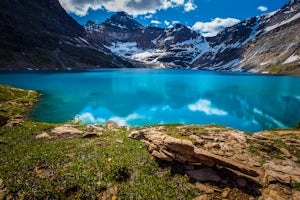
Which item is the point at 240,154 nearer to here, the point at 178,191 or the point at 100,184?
the point at 178,191

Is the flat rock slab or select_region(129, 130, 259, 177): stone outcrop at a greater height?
select_region(129, 130, 259, 177): stone outcrop

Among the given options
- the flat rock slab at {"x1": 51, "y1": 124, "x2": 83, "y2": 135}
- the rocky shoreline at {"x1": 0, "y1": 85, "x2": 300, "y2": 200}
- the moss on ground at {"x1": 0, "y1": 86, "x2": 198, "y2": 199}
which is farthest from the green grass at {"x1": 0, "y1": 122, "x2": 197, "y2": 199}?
the flat rock slab at {"x1": 51, "y1": 124, "x2": 83, "y2": 135}

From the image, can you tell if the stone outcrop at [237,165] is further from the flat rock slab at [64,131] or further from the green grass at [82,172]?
the flat rock slab at [64,131]

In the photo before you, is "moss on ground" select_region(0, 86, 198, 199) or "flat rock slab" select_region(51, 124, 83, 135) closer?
"moss on ground" select_region(0, 86, 198, 199)

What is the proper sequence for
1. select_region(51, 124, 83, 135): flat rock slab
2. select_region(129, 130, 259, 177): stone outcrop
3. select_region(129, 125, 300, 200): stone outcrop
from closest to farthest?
select_region(129, 125, 300, 200): stone outcrop → select_region(129, 130, 259, 177): stone outcrop → select_region(51, 124, 83, 135): flat rock slab

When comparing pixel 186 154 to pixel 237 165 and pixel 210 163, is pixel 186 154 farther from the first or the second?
pixel 237 165

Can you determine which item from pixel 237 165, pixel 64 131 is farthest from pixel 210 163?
pixel 64 131

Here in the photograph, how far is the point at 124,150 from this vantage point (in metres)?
16.8

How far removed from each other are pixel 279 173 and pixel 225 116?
34515mm

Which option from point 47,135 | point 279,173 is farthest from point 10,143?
point 279,173

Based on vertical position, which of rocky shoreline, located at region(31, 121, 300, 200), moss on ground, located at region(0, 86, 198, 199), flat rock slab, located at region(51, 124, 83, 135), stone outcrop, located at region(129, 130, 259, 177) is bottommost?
flat rock slab, located at region(51, 124, 83, 135)

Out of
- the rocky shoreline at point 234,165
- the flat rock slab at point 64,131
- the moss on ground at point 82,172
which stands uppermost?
the rocky shoreline at point 234,165

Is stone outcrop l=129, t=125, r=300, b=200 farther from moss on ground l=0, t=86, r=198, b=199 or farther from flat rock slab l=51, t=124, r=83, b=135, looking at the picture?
flat rock slab l=51, t=124, r=83, b=135

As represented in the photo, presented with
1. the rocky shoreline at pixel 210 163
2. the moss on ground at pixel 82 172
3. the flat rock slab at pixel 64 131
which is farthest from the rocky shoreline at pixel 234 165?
the flat rock slab at pixel 64 131
